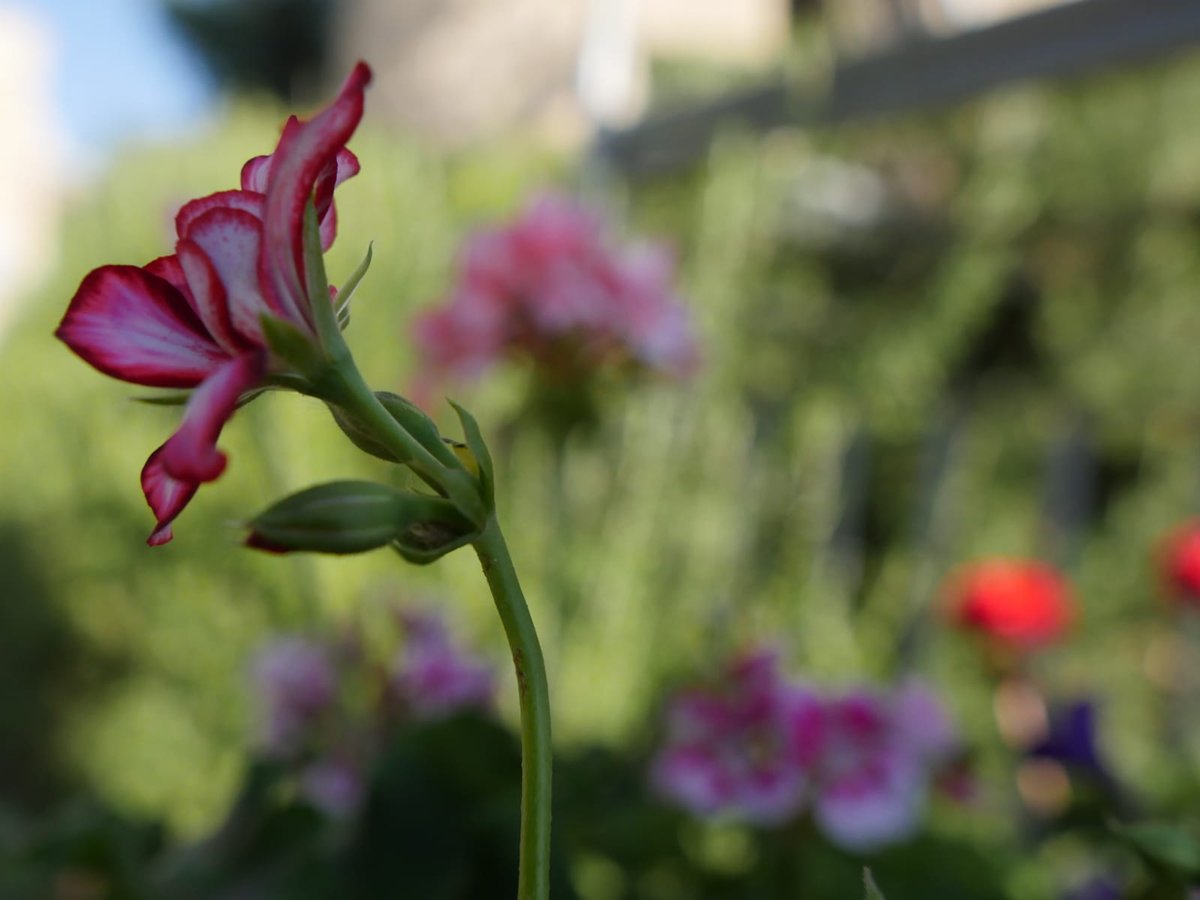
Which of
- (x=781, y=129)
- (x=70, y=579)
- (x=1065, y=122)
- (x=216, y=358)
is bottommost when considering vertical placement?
(x=70, y=579)

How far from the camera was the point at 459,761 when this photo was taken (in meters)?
0.48

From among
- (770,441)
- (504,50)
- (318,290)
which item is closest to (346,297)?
(318,290)

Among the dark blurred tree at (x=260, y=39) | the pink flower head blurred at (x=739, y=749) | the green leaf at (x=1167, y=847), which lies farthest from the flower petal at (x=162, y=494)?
the dark blurred tree at (x=260, y=39)

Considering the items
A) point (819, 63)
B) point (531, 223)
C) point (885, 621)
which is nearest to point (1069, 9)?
point (819, 63)

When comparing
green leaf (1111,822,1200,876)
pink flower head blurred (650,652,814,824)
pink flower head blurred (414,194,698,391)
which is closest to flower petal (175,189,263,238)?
green leaf (1111,822,1200,876)

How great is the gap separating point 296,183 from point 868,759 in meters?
0.41

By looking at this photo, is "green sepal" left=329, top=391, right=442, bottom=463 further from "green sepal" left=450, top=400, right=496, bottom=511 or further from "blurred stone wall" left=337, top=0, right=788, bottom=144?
"blurred stone wall" left=337, top=0, right=788, bottom=144

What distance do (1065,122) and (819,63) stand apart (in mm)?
965

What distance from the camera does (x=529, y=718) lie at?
0.18 metres

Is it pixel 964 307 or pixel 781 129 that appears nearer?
pixel 781 129

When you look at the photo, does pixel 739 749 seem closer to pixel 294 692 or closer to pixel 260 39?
pixel 294 692

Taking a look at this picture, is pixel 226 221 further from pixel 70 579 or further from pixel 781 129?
pixel 70 579

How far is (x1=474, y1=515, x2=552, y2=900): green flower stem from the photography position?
177 mm

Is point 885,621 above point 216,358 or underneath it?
underneath
